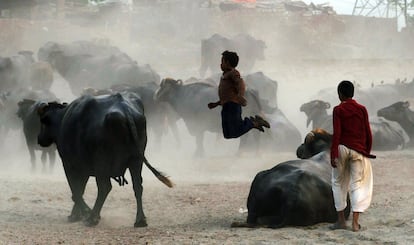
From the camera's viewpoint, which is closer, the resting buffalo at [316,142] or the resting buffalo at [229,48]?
the resting buffalo at [316,142]

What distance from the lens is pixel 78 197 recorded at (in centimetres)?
1095

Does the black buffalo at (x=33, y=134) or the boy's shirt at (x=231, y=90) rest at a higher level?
the boy's shirt at (x=231, y=90)

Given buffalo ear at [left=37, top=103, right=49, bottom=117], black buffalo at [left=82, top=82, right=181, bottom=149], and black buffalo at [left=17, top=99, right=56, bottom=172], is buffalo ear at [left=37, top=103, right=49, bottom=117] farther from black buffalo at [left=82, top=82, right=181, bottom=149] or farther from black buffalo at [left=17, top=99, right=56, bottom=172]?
black buffalo at [left=82, top=82, right=181, bottom=149]

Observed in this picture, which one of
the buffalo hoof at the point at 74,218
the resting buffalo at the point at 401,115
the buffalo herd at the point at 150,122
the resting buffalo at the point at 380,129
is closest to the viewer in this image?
the buffalo herd at the point at 150,122

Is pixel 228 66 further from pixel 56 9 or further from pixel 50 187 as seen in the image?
pixel 56 9

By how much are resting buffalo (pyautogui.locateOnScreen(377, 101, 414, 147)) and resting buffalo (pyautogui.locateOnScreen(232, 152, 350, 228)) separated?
432 inches

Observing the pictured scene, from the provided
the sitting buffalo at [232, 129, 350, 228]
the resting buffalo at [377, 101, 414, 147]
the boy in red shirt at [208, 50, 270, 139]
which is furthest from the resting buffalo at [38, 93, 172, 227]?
the resting buffalo at [377, 101, 414, 147]

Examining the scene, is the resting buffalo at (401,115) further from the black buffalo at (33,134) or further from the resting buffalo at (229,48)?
the resting buffalo at (229,48)

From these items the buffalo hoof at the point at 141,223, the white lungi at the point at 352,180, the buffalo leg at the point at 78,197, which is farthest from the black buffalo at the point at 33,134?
the white lungi at the point at 352,180

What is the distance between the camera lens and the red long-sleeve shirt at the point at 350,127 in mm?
9047

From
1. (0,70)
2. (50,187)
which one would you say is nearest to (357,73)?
(0,70)

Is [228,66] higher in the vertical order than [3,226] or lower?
higher

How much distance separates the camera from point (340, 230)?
357 inches

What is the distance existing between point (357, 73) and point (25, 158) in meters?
22.6
